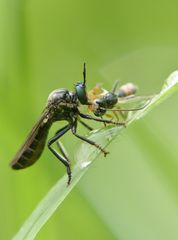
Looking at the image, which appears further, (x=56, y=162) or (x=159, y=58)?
(x=159, y=58)

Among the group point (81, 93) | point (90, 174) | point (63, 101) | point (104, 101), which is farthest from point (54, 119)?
point (104, 101)

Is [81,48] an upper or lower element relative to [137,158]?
upper

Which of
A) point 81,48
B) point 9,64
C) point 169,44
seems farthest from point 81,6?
point 9,64

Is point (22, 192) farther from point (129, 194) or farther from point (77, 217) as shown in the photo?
point (129, 194)

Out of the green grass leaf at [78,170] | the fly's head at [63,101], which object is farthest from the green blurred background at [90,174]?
the green grass leaf at [78,170]

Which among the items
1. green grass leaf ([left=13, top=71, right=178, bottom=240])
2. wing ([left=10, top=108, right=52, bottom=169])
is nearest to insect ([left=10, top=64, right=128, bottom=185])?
wing ([left=10, top=108, right=52, bottom=169])

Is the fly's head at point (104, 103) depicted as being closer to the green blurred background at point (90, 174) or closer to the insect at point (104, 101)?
the insect at point (104, 101)

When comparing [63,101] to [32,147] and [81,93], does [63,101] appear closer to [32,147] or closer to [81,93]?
[81,93]
